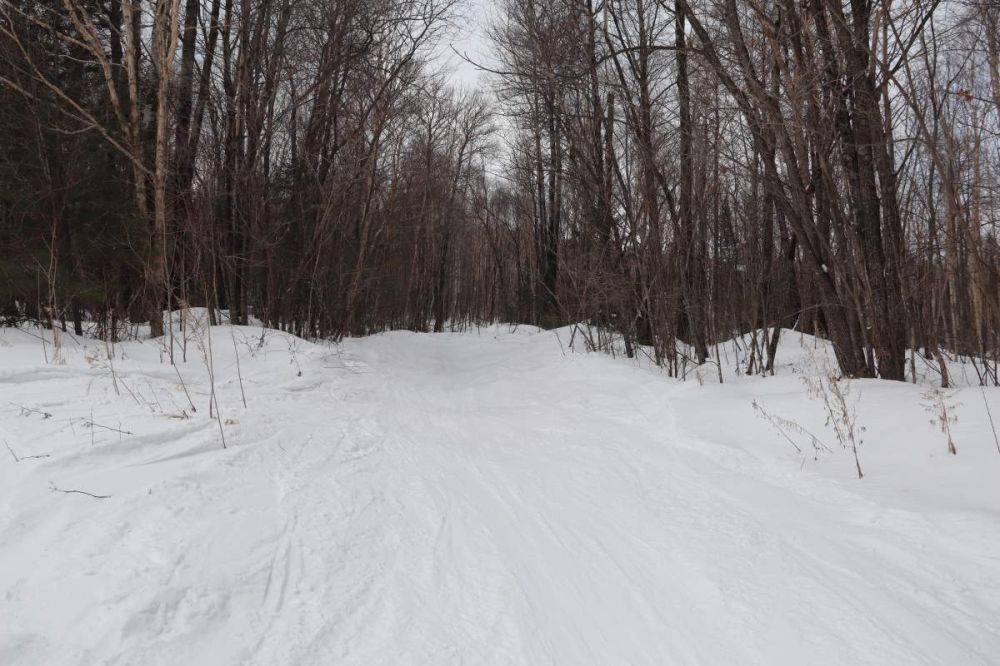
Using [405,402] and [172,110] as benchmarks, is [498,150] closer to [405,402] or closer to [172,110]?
[172,110]

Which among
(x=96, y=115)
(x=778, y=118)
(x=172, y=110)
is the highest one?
(x=172, y=110)

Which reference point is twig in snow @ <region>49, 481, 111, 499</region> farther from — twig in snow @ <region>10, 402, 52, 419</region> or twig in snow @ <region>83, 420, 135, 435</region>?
twig in snow @ <region>10, 402, 52, 419</region>

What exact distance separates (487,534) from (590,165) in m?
7.44

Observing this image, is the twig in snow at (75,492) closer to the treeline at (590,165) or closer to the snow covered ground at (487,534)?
the snow covered ground at (487,534)

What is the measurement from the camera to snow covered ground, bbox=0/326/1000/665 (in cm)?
213

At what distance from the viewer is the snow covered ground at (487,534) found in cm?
213

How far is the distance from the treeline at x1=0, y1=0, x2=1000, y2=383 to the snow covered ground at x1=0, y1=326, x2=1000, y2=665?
2.61 meters

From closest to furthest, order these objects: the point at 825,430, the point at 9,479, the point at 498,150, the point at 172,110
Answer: the point at 9,479 → the point at 825,430 → the point at 172,110 → the point at 498,150

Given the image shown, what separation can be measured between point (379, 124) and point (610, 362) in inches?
349

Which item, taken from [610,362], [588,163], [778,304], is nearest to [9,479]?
[610,362]

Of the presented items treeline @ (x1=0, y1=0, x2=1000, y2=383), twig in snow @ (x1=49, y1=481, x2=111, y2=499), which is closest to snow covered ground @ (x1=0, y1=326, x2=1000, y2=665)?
twig in snow @ (x1=49, y1=481, x2=111, y2=499)

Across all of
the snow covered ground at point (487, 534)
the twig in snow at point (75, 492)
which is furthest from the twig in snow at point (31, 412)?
the twig in snow at point (75, 492)

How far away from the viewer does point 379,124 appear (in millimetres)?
13461

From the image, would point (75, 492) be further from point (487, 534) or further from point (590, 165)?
point (590, 165)
